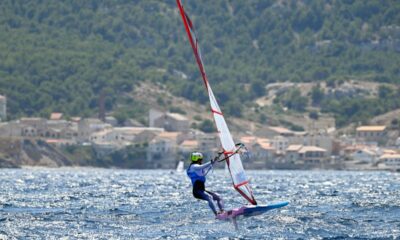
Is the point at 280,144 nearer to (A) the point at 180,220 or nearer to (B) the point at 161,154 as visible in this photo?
(B) the point at 161,154

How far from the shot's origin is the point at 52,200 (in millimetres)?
51531

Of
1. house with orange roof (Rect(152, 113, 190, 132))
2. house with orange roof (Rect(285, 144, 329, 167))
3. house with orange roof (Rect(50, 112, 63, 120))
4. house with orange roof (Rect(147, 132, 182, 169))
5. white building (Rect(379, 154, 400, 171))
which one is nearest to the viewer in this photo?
white building (Rect(379, 154, 400, 171))

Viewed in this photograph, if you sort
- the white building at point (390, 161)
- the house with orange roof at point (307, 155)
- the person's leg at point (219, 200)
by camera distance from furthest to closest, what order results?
the house with orange roof at point (307, 155) < the white building at point (390, 161) < the person's leg at point (219, 200)

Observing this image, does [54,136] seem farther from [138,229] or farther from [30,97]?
[138,229]

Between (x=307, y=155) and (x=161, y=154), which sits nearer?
(x=161, y=154)

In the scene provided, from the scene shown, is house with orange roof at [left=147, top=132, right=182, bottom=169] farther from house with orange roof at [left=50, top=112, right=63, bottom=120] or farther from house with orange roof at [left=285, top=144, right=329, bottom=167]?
house with orange roof at [left=50, top=112, right=63, bottom=120]

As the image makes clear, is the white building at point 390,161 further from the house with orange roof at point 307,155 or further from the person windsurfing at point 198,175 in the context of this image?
the person windsurfing at point 198,175

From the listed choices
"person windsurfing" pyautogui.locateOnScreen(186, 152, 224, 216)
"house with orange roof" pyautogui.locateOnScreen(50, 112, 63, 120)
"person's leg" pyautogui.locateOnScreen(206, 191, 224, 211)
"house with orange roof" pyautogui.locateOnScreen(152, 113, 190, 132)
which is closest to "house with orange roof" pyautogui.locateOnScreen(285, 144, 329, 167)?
"house with orange roof" pyautogui.locateOnScreen(152, 113, 190, 132)

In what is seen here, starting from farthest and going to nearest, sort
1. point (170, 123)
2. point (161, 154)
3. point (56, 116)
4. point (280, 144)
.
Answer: point (170, 123) < point (56, 116) < point (280, 144) < point (161, 154)

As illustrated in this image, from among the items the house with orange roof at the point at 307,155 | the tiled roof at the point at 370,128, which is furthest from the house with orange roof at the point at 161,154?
the tiled roof at the point at 370,128

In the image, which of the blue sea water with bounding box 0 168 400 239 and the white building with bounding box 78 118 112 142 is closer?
the blue sea water with bounding box 0 168 400 239

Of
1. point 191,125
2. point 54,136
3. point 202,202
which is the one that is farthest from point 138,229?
point 191,125

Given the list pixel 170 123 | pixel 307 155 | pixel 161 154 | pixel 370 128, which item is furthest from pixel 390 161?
pixel 170 123

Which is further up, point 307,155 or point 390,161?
point 307,155
